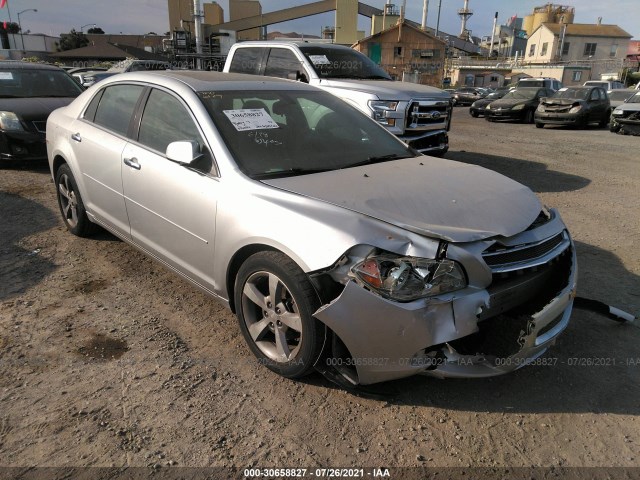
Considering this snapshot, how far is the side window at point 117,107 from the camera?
12.6 ft

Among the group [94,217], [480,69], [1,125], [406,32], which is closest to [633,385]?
[94,217]

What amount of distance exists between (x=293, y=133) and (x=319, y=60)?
190 inches

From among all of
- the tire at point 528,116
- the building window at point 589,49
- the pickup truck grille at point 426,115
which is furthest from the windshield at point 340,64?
the building window at point 589,49

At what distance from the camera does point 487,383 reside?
279 centimetres

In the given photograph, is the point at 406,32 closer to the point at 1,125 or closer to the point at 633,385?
the point at 1,125

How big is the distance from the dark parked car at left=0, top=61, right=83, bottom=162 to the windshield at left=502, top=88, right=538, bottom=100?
16.9 meters

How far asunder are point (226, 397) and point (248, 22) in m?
58.2

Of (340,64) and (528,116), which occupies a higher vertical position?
(340,64)

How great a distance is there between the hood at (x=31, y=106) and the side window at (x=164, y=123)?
4.98 m

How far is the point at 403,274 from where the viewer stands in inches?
90.0

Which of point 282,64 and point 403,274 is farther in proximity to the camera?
point 282,64

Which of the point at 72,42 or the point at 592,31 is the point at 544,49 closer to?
the point at 592,31

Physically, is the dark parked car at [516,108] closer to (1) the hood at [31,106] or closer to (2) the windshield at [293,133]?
(1) the hood at [31,106]

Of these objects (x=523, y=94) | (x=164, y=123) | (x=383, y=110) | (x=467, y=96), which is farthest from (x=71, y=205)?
(x=467, y=96)
